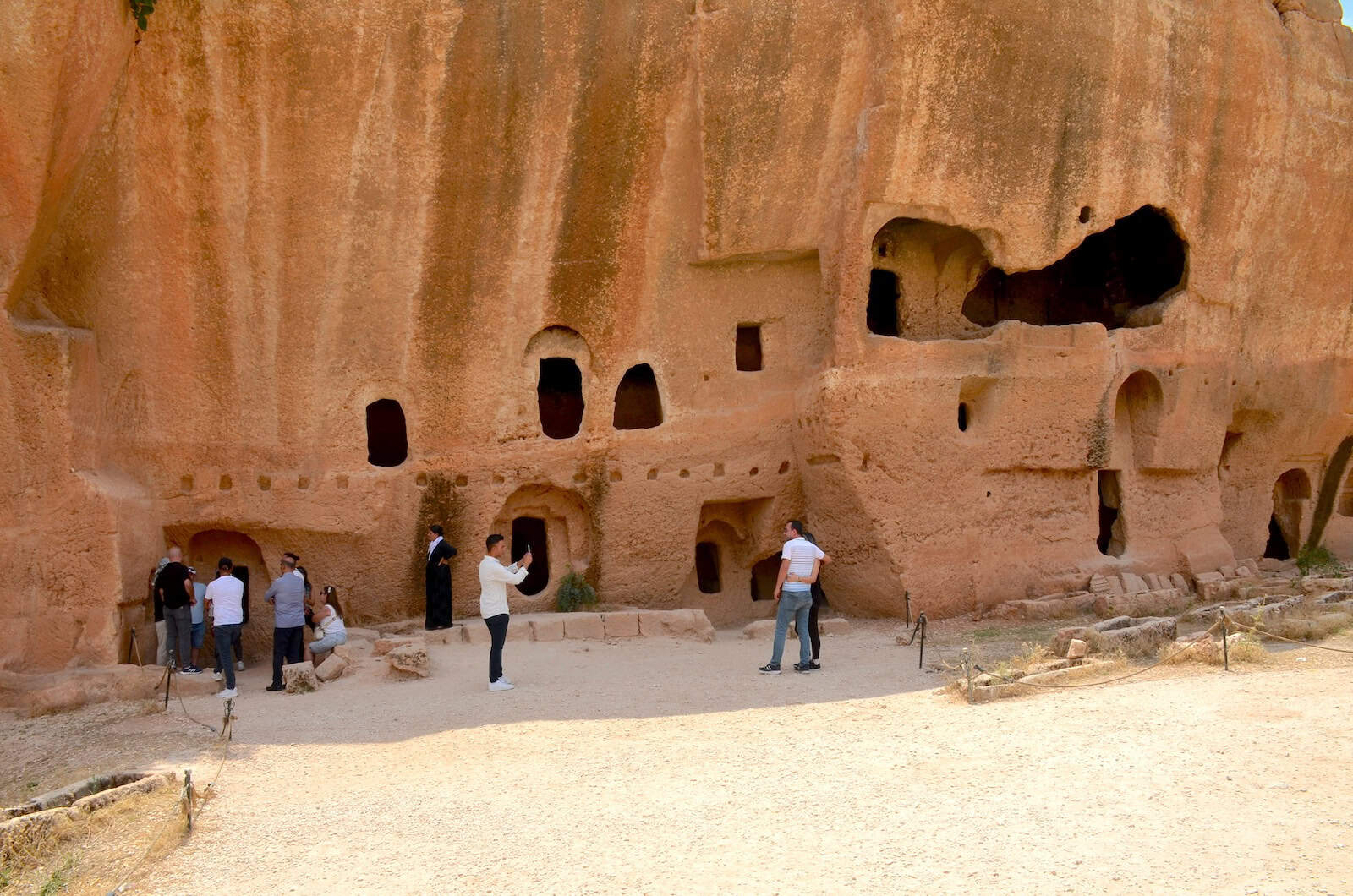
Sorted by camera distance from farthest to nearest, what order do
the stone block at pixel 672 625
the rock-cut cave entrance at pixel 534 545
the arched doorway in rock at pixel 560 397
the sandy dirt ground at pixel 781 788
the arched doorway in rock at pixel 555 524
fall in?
the arched doorway in rock at pixel 560 397, the rock-cut cave entrance at pixel 534 545, the arched doorway in rock at pixel 555 524, the stone block at pixel 672 625, the sandy dirt ground at pixel 781 788

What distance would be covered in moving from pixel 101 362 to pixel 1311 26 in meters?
14.2

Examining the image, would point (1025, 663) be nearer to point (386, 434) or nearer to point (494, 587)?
point (494, 587)

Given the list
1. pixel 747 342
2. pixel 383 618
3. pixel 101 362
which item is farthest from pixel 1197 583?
pixel 101 362

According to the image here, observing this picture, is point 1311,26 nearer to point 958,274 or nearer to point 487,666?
point 958,274

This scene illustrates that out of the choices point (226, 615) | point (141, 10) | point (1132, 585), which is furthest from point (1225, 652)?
point (141, 10)

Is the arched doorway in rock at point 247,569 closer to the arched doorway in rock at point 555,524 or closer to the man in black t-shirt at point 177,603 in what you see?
the man in black t-shirt at point 177,603

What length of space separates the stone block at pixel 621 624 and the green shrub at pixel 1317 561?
366 inches

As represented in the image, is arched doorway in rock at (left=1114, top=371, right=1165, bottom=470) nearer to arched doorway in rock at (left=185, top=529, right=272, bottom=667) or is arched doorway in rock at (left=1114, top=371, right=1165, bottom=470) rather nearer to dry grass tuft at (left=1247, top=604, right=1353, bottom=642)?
dry grass tuft at (left=1247, top=604, right=1353, bottom=642)

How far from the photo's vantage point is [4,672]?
912 cm

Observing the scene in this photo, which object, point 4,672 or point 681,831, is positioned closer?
point 681,831

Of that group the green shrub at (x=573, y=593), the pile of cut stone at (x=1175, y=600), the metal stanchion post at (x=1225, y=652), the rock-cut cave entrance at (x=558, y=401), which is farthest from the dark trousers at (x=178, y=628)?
the metal stanchion post at (x=1225, y=652)

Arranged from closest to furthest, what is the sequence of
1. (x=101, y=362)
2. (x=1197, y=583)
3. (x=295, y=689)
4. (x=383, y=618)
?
(x=295, y=689)
(x=101, y=362)
(x=383, y=618)
(x=1197, y=583)

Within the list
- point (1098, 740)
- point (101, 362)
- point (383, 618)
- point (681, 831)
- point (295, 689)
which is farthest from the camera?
point (383, 618)

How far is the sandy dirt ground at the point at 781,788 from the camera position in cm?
482
